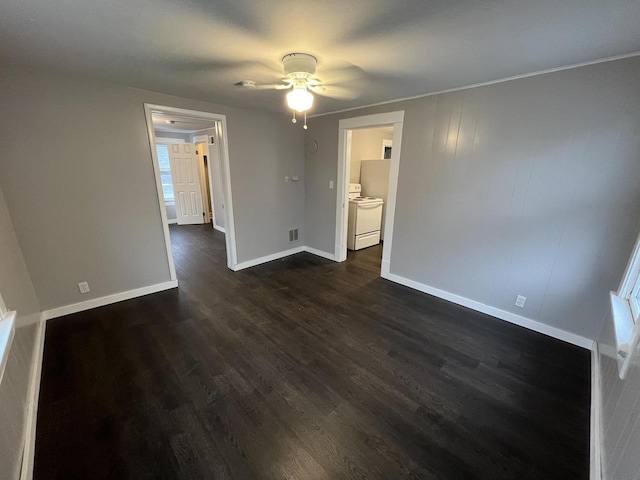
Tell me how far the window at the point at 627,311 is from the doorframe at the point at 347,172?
2.02 m

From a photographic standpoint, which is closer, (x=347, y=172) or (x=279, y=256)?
(x=347, y=172)

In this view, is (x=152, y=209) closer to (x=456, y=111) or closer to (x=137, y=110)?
(x=137, y=110)

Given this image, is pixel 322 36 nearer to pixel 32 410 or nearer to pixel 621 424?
pixel 621 424

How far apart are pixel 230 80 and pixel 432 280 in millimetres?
3036

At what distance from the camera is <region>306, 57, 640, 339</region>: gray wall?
1.93 meters

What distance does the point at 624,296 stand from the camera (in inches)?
74.2

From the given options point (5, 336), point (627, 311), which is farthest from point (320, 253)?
point (5, 336)

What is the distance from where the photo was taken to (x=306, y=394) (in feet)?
5.85

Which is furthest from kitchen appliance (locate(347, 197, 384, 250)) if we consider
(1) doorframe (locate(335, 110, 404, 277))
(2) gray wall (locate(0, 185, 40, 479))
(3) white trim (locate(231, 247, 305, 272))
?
(2) gray wall (locate(0, 185, 40, 479))

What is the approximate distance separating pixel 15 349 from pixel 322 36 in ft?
8.33

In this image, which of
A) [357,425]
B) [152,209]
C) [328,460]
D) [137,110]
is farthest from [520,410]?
[137,110]

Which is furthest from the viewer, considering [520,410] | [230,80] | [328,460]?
[230,80]

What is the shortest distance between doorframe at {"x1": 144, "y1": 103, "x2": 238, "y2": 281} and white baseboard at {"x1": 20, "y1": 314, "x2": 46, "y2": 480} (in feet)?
4.38

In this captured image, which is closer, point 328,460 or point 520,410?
point 328,460
